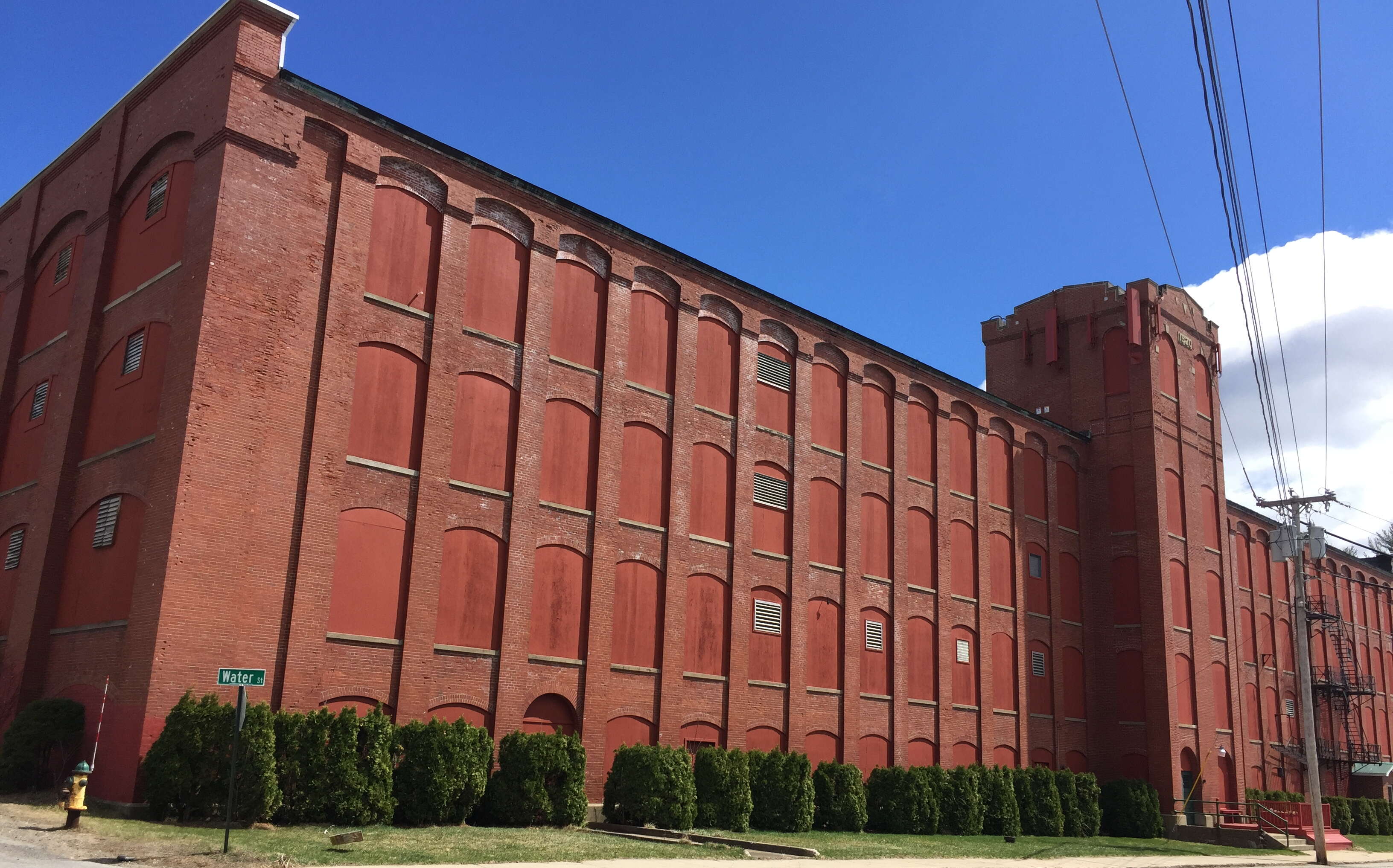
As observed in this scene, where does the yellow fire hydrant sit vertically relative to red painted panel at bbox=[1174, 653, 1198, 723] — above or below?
below

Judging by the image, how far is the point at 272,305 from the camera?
22031mm

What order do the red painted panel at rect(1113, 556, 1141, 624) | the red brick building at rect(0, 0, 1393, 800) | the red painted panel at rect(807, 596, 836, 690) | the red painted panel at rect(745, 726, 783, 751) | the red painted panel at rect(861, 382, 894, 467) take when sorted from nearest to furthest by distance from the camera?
the red brick building at rect(0, 0, 1393, 800)
the red painted panel at rect(745, 726, 783, 751)
the red painted panel at rect(807, 596, 836, 690)
the red painted panel at rect(861, 382, 894, 467)
the red painted panel at rect(1113, 556, 1141, 624)

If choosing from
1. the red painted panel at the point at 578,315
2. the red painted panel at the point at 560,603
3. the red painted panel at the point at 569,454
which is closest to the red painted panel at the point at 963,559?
the red painted panel at the point at 569,454

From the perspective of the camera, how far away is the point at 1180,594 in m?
43.2

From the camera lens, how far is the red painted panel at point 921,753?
112 feet

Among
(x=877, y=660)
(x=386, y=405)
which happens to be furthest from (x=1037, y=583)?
(x=386, y=405)

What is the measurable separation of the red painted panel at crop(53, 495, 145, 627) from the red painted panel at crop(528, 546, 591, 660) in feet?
26.0

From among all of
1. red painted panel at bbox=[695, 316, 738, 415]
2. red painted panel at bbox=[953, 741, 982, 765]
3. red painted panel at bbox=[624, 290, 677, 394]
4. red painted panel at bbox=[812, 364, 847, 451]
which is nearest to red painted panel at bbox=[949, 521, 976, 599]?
red painted panel at bbox=[953, 741, 982, 765]

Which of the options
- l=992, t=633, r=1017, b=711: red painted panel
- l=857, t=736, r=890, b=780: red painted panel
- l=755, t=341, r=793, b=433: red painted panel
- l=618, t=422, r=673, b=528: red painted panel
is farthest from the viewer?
l=992, t=633, r=1017, b=711: red painted panel

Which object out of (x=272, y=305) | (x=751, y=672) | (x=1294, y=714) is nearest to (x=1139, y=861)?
(x=751, y=672)

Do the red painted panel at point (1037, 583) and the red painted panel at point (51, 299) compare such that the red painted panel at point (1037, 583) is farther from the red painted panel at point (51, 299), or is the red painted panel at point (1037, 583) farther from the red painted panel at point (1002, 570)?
the red painted panel at point (51, 299)

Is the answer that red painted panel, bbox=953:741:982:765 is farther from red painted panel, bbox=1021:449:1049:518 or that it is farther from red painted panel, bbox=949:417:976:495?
red painted panel, bbox=1021:449:1049:518

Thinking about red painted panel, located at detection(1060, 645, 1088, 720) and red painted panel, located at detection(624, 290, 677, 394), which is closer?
red painted panel, located at detection(624, 290, 677, 394)

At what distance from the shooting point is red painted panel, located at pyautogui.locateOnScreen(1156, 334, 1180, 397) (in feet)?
144
